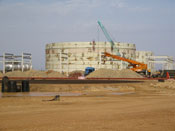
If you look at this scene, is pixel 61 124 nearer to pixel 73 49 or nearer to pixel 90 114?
pixel 90 114

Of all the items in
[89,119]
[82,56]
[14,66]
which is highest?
[82,56]

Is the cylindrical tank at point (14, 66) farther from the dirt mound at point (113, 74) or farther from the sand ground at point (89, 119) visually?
the sand ground at point (89, 119)

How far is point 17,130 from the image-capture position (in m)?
10.8

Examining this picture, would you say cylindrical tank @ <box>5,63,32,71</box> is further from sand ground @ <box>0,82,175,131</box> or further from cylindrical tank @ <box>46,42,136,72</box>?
sand ground @ <box>0,82,175,131</box>

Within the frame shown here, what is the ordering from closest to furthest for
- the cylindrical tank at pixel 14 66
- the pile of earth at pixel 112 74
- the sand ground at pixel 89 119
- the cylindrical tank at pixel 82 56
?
the sand ground at pixel 89 119 < the pile of earth at pixel 112 74 < the cylindrical tank at pixel 14 66 < the cylindrical tank at pixel 82 56

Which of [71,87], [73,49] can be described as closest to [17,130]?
[71,87]

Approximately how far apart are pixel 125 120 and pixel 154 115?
1.98 m

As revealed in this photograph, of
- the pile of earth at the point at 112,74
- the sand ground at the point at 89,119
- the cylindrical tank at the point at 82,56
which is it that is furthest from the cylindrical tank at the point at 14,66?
the sand ground at the point at 89,119

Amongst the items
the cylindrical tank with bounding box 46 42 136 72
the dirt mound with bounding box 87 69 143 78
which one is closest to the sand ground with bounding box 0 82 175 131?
the dirt mound with bounding box 87 69 143 78

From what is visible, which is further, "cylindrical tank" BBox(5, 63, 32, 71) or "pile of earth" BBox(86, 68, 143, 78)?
"cylindrical tank" BBox(5, 63, 32, 71)

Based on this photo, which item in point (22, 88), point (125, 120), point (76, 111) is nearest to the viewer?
point (125, 120)

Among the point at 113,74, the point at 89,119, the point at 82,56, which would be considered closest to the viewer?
the point at 89,119

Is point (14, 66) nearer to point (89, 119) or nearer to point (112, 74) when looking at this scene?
point (112, 74)

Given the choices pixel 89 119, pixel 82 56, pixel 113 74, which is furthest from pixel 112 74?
pixel 89 119
